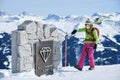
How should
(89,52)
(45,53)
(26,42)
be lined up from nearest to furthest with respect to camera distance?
(89,52), (26,42), (45,53)

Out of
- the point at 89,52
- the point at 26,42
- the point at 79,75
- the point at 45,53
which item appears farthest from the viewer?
the point at 45,53

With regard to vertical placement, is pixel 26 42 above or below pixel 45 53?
above

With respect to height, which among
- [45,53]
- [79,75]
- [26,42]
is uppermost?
[26,42]

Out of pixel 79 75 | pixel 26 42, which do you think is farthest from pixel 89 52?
pixel 26 42

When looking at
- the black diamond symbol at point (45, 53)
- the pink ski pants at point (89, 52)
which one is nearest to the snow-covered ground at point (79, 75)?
the pink ski pants at point (89, 52)

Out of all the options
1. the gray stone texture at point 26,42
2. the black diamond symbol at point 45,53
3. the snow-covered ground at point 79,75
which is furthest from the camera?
the black diamond symbol at point 45,53

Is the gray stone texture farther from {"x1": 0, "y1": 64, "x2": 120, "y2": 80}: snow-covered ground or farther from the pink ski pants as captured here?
the pink ski pants

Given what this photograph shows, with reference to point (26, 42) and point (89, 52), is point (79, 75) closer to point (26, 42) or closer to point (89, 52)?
point (89, 52)

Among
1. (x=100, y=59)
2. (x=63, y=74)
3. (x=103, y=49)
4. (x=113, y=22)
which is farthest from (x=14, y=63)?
(x=113, y=22)

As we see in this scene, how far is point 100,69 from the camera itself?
33.9ft

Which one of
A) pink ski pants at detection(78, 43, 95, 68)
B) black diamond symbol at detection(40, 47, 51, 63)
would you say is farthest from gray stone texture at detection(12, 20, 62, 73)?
pink ski pants at detection(78, 43, 95, 68)

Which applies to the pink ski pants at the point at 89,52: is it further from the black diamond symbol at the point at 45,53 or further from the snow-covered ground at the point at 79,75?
the black diamond symbol at the point at 45,53

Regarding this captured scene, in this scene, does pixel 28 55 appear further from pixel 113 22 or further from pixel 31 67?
pixel 113 22

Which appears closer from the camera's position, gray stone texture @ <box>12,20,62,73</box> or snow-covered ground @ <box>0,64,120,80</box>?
snow-covered ground @ <box>0,64,120,80</box>
